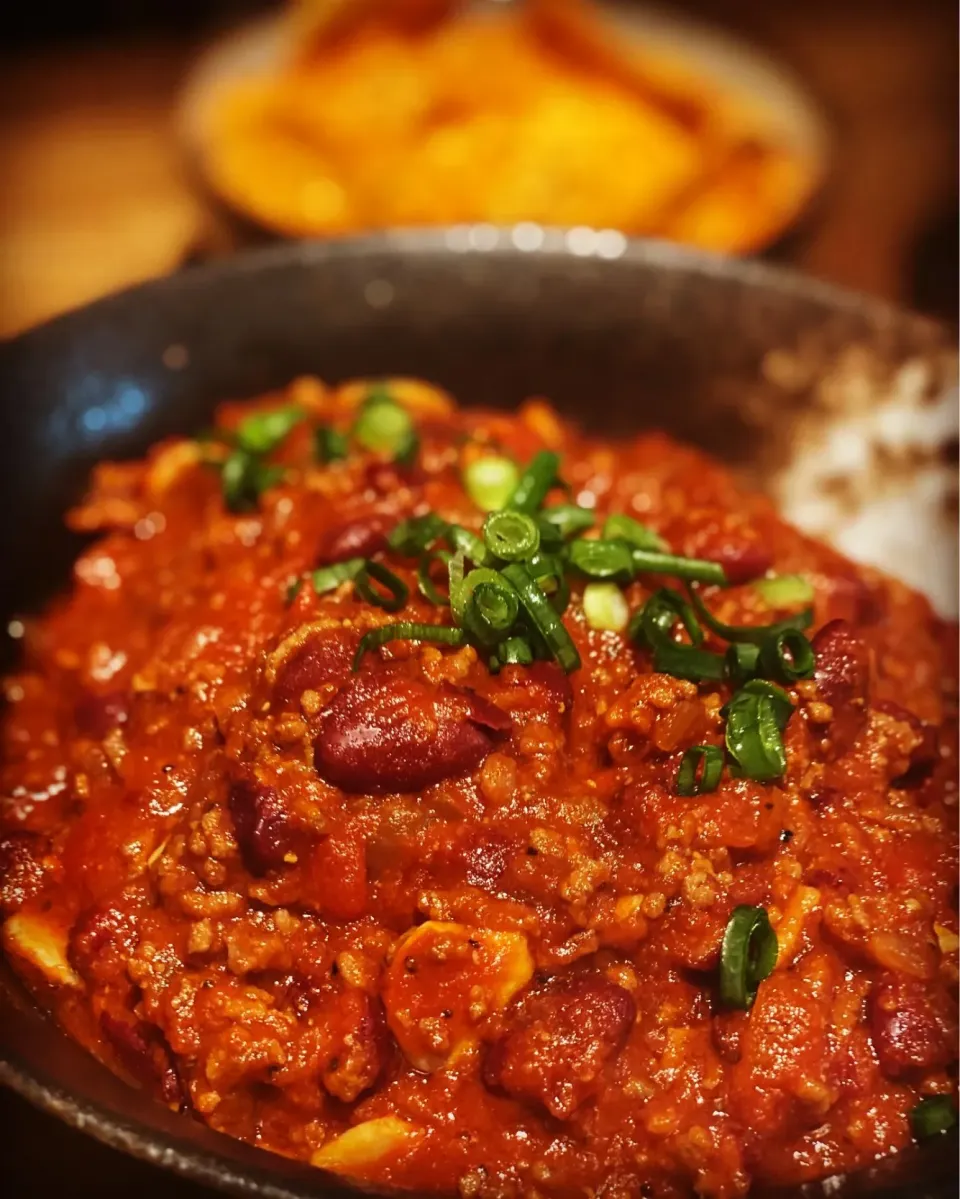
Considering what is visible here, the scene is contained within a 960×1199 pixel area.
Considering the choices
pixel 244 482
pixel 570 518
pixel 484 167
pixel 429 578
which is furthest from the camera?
pixel 484 167

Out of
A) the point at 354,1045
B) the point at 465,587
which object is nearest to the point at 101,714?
the point at 465,587

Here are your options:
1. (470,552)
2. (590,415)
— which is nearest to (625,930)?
(470,552)

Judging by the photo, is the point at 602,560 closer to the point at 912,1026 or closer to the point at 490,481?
the point at 490,481

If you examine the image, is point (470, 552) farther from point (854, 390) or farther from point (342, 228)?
point (342, 228)

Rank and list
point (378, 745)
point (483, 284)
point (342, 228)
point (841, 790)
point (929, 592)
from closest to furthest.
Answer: point (378, 745) < point (841, 790) < point (929, 592) < point (483, 284) < point (342, 228)

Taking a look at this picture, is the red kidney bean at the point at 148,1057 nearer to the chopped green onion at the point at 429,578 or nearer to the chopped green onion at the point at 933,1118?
the chopped green onion at the point at 429,578

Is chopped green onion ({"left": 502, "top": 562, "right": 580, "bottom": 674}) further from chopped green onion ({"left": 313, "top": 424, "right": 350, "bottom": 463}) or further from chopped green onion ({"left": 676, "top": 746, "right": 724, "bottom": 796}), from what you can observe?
chopped green onion ({"left": 313, "top": 424, "right": 350, "bottom": 463})
